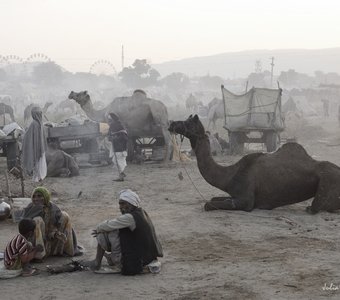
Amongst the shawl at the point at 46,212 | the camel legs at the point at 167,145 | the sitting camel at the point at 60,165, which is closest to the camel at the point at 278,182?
the shawl at the point at 46,212

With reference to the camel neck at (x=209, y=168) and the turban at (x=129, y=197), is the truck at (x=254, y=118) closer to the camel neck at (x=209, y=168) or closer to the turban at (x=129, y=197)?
the camel neck at (x=209, y=168)

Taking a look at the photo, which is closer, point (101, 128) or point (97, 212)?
point (97, 212)

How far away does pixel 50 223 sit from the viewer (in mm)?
7047

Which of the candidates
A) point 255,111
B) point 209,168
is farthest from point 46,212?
point 255,111

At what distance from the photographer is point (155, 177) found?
14.3m

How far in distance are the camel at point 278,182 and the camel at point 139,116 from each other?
7.63 meters

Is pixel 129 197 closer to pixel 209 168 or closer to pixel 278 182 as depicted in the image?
pixel 209 168

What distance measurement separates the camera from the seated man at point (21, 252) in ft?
21.4

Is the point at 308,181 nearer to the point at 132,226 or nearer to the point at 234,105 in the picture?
the point at 132,226

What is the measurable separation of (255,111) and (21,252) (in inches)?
545

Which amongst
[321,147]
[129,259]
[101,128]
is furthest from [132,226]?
[321,147]

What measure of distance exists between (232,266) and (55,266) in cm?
203

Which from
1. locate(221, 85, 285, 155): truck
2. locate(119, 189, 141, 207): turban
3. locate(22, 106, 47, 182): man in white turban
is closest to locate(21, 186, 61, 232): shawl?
locate(119, 189, 141, 207): turban

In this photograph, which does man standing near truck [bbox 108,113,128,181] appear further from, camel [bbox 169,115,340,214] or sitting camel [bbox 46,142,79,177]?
camel [bbox 169,115,340,214]
